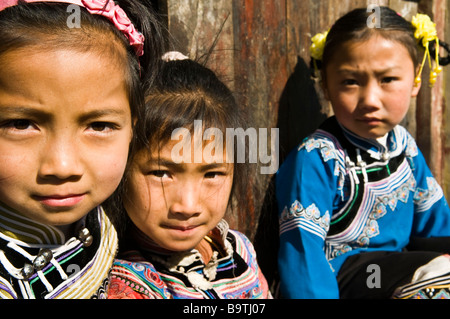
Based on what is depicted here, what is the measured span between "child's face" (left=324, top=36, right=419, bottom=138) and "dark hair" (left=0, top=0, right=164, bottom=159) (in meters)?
0.92

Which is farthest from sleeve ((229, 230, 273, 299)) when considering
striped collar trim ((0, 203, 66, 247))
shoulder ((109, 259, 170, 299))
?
striped collar trim ((0, 203, 66, 247))

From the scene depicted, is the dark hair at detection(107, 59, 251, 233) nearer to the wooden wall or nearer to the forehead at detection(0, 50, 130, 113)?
the wooden wall

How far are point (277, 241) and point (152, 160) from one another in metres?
1.03

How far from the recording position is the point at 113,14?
1.30 meters

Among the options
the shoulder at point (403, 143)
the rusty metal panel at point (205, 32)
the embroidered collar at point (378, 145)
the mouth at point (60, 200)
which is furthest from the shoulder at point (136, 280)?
the shoulder at point (403, 143)

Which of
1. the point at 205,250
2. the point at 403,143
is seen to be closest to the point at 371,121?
the point at 403,143

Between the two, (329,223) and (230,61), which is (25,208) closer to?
(230,61)

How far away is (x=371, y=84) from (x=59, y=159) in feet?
4.56

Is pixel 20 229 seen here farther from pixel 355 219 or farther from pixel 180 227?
pixel 355 219

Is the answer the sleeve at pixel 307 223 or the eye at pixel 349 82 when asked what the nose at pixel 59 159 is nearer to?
the sleeve at pixel 307 223

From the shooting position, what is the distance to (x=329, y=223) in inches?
80.3

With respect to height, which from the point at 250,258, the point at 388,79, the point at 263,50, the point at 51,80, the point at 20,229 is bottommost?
the point at 250,258

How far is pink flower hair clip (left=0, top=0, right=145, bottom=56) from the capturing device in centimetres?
123
